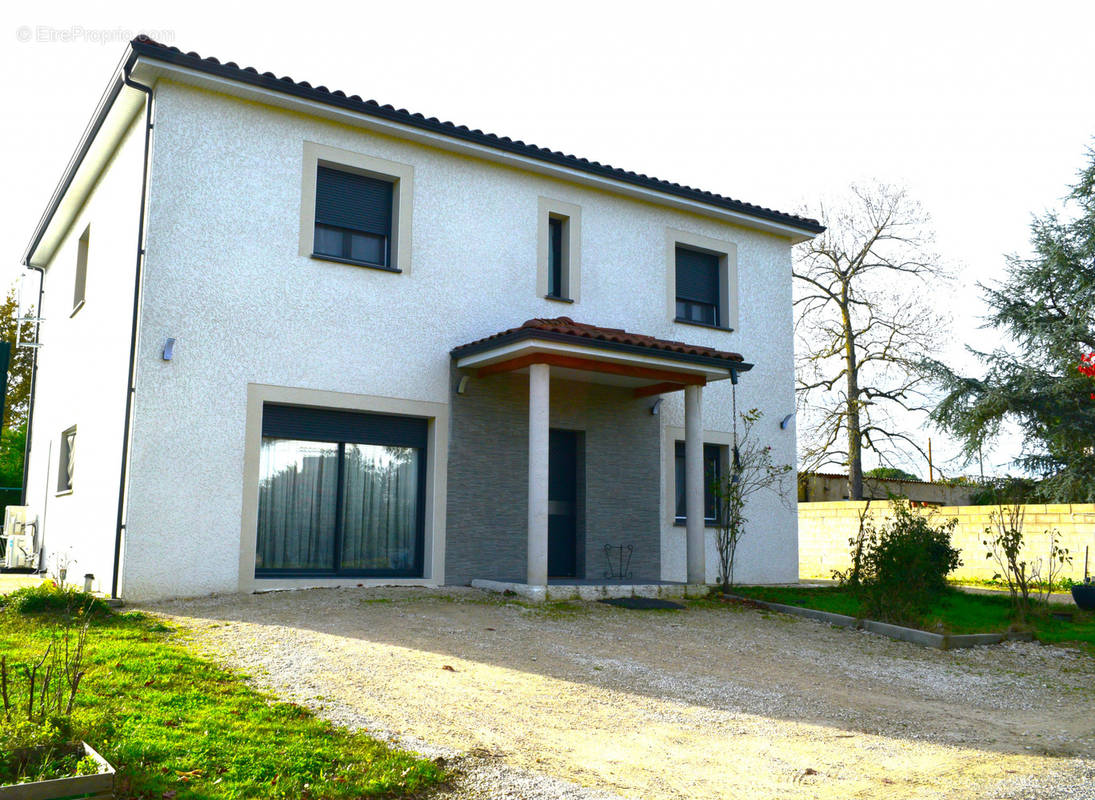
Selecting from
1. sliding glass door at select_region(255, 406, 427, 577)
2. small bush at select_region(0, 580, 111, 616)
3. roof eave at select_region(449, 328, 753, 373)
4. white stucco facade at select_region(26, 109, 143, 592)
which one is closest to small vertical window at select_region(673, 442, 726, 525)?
roof eave at select_region(449, 328, 753, 373)

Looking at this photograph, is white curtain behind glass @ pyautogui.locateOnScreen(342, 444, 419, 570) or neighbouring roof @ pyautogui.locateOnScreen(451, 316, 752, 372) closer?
neighbouring roof @ pyautogui.locateOnScreen(451, 316, 752, 372)

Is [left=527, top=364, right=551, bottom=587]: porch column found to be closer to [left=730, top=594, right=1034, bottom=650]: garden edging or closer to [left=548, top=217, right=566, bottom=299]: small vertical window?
[left=548, top=217, right=566, bottom=299]: small vertical window

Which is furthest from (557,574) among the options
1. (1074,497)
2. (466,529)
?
(1074,497)

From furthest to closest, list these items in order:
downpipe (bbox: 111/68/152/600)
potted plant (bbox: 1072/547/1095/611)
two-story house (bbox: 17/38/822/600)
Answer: potted plant (bbox: 1072/547/1095/611) < two-story house (bbox: 17/38/822/600) < downpipe (bbox: 111/68/152/600)

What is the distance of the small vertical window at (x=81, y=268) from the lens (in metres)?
14.8

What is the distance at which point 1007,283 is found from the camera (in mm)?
24156

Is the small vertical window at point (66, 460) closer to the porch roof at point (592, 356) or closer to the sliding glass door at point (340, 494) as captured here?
the sliding glass door at point (340, 494)

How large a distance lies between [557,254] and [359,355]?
3.92 meters

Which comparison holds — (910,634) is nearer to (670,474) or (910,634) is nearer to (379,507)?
(670,474)

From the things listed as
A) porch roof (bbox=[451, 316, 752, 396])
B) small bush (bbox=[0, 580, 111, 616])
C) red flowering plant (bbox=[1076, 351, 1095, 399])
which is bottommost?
small bush (bbox=[0, 580, 111, 616])

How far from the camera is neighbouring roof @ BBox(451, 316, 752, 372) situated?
11383 millimetres

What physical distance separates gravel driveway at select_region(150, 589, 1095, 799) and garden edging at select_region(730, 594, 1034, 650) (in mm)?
218

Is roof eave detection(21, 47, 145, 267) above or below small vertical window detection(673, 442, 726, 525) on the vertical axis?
above

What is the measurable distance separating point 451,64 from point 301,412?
4662 mm
